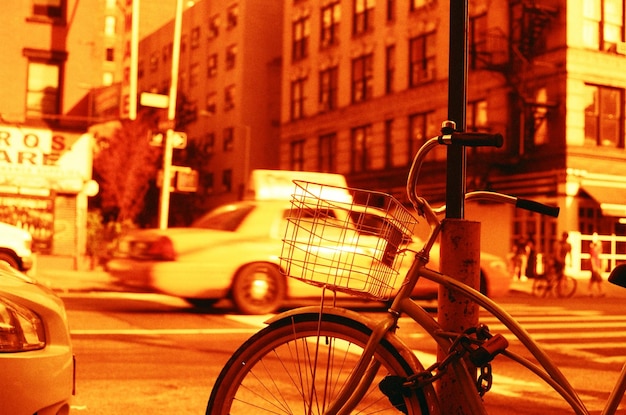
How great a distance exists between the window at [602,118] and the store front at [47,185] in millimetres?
15748

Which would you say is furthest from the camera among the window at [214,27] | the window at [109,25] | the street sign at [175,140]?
the window at [109,25]

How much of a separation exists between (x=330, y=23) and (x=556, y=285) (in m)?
22.7

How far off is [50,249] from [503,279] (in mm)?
16312

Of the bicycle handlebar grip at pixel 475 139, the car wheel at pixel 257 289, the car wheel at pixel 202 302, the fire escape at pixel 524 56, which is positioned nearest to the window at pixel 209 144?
the fire escape at pixel 524 56

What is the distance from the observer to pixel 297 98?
4222 centimetres

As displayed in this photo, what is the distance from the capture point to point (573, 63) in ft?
85.5

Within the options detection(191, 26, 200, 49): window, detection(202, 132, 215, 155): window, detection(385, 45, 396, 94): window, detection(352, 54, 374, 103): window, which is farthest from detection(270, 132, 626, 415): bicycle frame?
detection(191, 26, 200, 49): window

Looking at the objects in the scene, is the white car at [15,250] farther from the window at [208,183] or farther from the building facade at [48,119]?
the window at [208,183]

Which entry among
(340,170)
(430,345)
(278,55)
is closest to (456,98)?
(430,345)

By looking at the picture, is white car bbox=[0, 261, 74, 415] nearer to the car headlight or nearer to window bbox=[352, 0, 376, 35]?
the car headlight

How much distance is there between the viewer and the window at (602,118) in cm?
2555

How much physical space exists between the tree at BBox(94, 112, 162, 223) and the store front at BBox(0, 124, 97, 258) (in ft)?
38.7

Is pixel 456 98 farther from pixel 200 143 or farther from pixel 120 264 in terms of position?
pixel 200 143

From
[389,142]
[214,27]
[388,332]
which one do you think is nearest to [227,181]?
[214,27]
